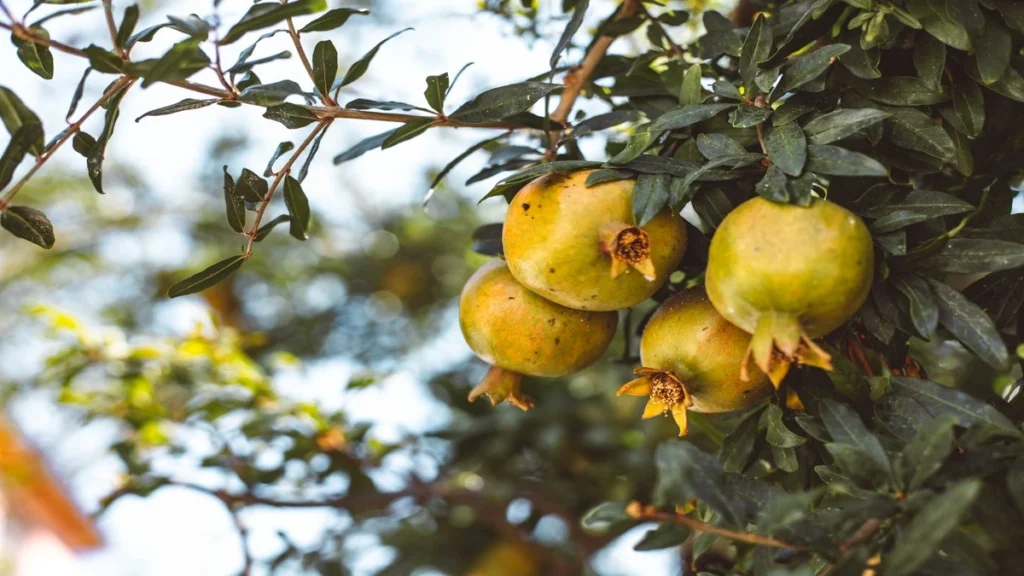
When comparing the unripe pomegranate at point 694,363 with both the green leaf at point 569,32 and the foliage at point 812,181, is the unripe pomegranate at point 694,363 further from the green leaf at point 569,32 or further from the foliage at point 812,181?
the green leaf at point 569,32

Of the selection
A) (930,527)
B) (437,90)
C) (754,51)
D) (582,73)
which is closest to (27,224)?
(437,90)

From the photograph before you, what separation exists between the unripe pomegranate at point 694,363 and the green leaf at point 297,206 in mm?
547

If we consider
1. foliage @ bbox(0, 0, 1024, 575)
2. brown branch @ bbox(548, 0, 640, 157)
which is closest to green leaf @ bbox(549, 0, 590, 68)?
foliage @ bbox(0, 0, 1024, 575)

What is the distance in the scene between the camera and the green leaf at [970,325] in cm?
94

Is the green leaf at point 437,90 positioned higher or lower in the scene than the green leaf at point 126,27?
lower

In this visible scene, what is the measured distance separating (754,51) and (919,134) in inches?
9.7

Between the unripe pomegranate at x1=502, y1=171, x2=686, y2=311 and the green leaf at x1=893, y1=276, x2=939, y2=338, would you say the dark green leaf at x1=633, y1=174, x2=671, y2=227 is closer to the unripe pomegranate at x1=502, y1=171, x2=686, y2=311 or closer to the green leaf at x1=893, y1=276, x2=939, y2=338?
the unripe pomegranate at x1=502, y1=171, x2=686, y2=311

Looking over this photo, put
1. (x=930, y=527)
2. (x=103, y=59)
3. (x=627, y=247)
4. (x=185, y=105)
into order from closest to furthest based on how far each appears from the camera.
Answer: (x=930, y=527) → (x=103, y=59) → (x=627, y=247) → (x=185, y=105)

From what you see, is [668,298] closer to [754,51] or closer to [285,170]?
[754,51]

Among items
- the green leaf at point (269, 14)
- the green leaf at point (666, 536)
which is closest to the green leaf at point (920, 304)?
the green leaf at point (666, 536)

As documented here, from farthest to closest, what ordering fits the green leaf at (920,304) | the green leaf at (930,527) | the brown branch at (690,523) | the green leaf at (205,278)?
the green leaf at (205,278) < the green leaf at (920,304) < the brown branch at (690,523) < the green leaf at (930,527)

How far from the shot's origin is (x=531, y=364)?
129 centimetres

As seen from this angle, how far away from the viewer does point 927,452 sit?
2.83 ft

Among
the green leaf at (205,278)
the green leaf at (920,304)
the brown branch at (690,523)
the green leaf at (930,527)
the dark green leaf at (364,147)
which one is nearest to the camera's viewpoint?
the green leaf at (930,527)
